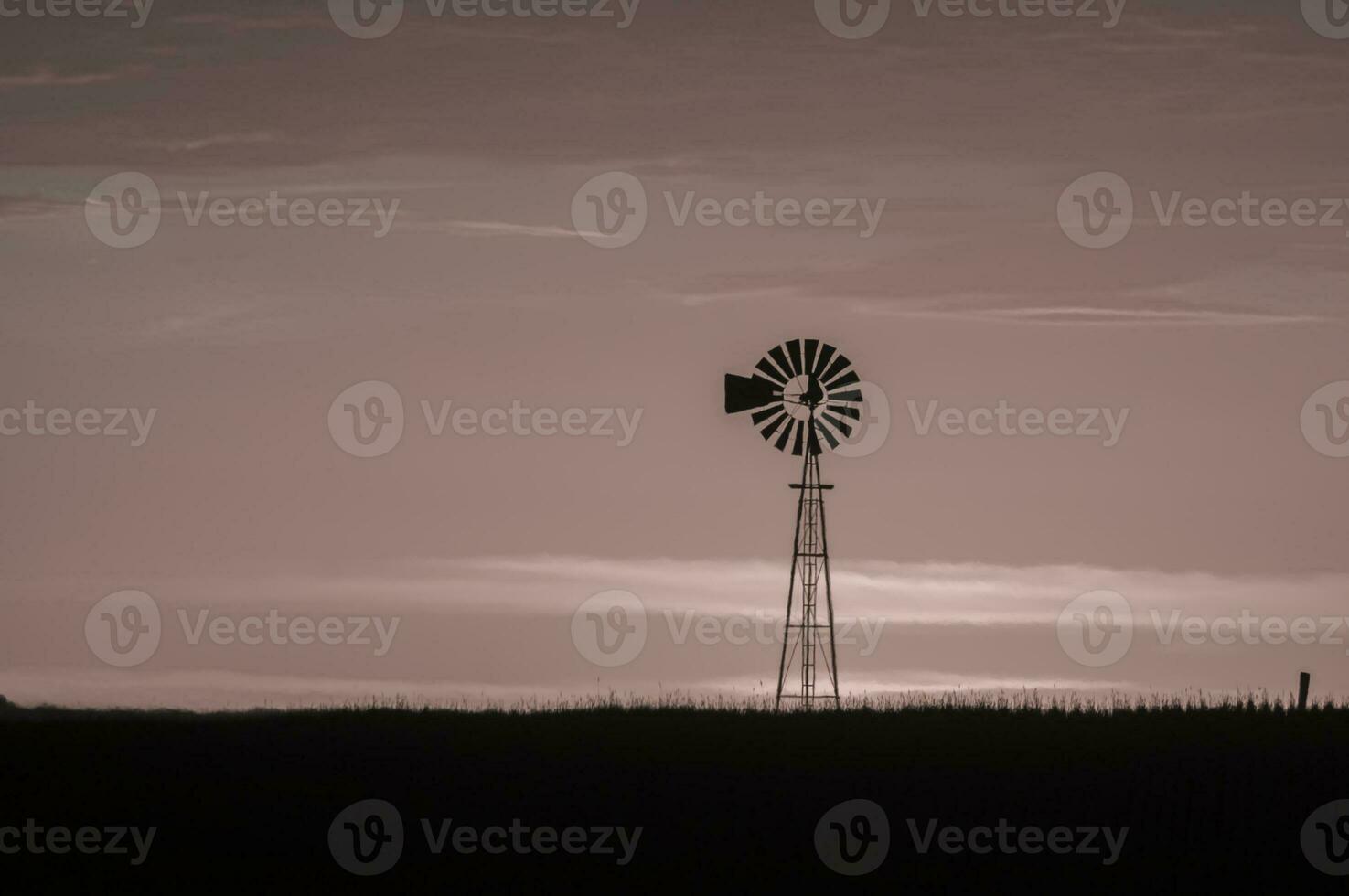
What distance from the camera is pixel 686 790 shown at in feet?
98.5

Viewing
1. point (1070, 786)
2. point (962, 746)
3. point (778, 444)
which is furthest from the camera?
point (778, 444)

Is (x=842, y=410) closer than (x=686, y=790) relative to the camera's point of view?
No

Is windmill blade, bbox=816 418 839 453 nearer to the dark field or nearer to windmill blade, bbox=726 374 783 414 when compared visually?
windmill blade, bbox=726 374 783 414

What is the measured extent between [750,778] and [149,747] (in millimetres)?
9652

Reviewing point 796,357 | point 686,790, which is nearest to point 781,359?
point 796,357

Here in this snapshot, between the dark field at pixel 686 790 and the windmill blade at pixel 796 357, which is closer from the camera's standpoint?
the dark field at pixel 686 790

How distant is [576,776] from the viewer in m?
31.0

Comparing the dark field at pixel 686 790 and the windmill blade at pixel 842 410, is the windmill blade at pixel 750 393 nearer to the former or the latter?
the windmill blade at pixel 842 410

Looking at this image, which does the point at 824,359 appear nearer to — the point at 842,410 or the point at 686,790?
the point at 842,410

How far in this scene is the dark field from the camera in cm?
2573

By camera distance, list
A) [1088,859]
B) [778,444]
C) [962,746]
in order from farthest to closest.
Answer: [778,444]
[962,746]
[1088,859]

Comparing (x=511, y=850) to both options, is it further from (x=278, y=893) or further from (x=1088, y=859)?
(x=1088, y=859)

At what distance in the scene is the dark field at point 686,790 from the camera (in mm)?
25734

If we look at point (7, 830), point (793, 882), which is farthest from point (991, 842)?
point (7, 830)
